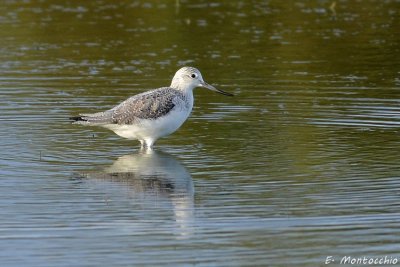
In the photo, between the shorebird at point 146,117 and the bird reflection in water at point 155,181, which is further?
the shorebird at point 146,117

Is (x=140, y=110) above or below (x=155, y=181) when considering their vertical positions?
above

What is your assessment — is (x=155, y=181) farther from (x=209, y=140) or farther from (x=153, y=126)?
(x=209, y=140)

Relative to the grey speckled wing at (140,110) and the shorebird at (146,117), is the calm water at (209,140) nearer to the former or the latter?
the shorebird at (146,117)

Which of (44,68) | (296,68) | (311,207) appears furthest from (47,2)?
(311,207)

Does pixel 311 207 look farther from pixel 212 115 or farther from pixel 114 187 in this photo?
pixel 212 115

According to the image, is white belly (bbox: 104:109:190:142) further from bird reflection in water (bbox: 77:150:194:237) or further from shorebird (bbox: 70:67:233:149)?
bird reflection in water (bbox: 77:150:194:237)

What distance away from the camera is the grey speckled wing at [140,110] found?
13266mm

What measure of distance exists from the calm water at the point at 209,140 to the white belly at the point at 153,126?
10.2 inches

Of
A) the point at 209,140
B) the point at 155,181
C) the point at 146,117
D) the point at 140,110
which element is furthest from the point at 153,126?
the point at 155,181

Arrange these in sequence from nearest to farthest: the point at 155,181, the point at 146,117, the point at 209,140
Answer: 1. the point at 155,181
2. the point at 146,117
3. the point at 209,140

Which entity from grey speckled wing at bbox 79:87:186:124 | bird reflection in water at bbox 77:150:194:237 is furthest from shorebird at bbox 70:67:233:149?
bird reflection in water at bbox 77:150:194:237

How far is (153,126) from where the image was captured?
13289 mm

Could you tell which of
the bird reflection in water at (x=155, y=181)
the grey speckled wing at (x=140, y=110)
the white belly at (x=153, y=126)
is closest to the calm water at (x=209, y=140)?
the bird reflection in water at (x=155, y=181)

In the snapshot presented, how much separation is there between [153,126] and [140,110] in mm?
251
